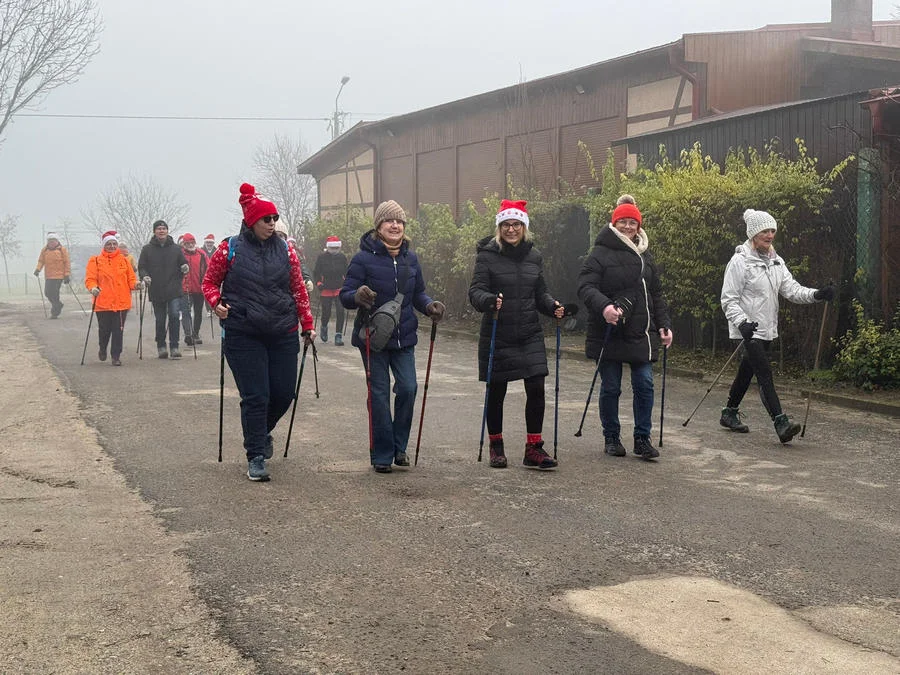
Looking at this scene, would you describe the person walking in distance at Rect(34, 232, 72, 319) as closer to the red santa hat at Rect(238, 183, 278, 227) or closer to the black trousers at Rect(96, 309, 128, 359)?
the black trousers at Rect(96, 309, 128, 359)

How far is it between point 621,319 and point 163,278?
935cm

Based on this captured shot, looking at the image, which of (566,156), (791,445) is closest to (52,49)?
(566,156)

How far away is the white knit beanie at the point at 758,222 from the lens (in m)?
9.44

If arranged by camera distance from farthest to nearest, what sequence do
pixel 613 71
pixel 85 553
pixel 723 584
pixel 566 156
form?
pixel 566 156 → pixel 613 71 → pixel 85 553 → pixel 723 584

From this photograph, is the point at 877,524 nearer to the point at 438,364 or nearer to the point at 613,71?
the point at 438,364

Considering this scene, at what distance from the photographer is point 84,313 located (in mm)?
30078

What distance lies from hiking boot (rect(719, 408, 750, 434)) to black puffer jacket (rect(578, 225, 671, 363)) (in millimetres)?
1521

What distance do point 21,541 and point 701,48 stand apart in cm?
1980

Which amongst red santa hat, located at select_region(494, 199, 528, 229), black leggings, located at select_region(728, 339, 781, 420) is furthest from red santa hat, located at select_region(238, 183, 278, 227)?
Answer: black leggings, located at select_region(728, 339, 781, 420)

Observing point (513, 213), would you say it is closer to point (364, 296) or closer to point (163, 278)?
point (364, 296)

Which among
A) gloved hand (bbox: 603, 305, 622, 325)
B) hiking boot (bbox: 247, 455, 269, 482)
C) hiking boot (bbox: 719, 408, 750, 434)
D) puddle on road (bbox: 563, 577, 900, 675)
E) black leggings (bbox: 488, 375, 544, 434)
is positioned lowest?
puddle on road (bbox: 563, 577, 900, 675)

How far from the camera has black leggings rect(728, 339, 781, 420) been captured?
939cm

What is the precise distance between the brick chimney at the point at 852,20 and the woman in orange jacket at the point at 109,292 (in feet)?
59.3

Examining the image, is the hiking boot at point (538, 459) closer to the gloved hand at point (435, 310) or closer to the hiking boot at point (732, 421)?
the gloved hand at point (435, 310)
